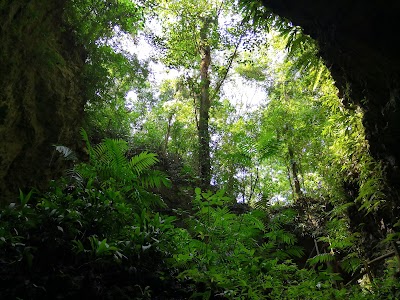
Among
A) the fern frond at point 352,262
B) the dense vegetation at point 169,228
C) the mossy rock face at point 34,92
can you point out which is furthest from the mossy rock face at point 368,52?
the mossy rock face at point 34,92

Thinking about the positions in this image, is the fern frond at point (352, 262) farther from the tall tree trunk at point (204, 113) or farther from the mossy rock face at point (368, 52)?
the tall tree trunk at point (204, 113)

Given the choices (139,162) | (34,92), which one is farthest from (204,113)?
(139,162)

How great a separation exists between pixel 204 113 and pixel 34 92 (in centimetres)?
637

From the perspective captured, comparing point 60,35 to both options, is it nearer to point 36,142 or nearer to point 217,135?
point 36,142

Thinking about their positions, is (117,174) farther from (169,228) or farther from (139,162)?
(169,228)

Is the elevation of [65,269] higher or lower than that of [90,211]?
lower

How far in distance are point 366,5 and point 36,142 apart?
6043mm

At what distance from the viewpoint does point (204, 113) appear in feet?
38.9

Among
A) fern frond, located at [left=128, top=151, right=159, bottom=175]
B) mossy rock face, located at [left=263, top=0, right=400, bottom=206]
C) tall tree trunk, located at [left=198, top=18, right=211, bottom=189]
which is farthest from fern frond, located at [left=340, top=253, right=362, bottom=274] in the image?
tall tree trunk, located at [left=198, top=18, right=211, bottom=189]

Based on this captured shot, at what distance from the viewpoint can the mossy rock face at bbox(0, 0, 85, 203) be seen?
17.6 feet

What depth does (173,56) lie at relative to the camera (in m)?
11.9

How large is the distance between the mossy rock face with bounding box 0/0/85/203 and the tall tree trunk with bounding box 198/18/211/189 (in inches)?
186

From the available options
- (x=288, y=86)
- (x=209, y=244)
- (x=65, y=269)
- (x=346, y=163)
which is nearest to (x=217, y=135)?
(x=288, y=86)

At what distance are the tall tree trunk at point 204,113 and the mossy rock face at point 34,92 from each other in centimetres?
473
